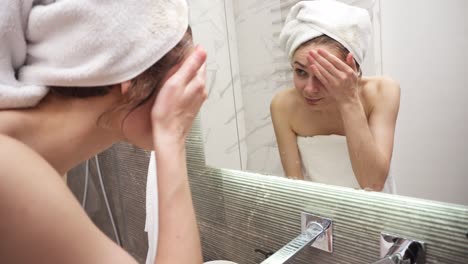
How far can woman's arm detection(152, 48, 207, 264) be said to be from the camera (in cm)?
50

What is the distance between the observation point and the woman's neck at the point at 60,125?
494mm

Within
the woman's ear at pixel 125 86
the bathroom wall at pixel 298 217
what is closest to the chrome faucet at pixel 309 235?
the bathroom wall at pixel 298 217

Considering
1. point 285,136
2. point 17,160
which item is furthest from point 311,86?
point 17,160

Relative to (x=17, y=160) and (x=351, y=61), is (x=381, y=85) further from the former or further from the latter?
(x=17, y=160)

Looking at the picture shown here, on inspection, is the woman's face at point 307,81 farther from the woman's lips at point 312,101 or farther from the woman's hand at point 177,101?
the woman's hand at point 177,101

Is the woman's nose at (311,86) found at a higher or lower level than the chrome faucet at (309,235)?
higher

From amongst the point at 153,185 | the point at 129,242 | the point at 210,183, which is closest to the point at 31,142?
the point at 153,185

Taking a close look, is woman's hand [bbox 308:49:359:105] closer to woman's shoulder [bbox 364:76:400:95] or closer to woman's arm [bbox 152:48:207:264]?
woman's shoulder [bbox 364:76:400:95]

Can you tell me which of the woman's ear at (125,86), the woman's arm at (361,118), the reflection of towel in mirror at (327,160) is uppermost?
the woman's ear at (125,86)

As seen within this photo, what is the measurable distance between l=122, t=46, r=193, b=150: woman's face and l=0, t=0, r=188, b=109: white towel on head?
2.9 inches

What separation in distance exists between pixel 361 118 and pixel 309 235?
0.72 ft

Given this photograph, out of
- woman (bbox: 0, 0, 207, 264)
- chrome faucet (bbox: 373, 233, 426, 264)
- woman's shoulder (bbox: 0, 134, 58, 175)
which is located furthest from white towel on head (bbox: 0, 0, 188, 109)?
chrome faucet (bbox: 373, 233, 426, 264)

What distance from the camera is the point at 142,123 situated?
1.96 feet

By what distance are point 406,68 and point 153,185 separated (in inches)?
21.0
